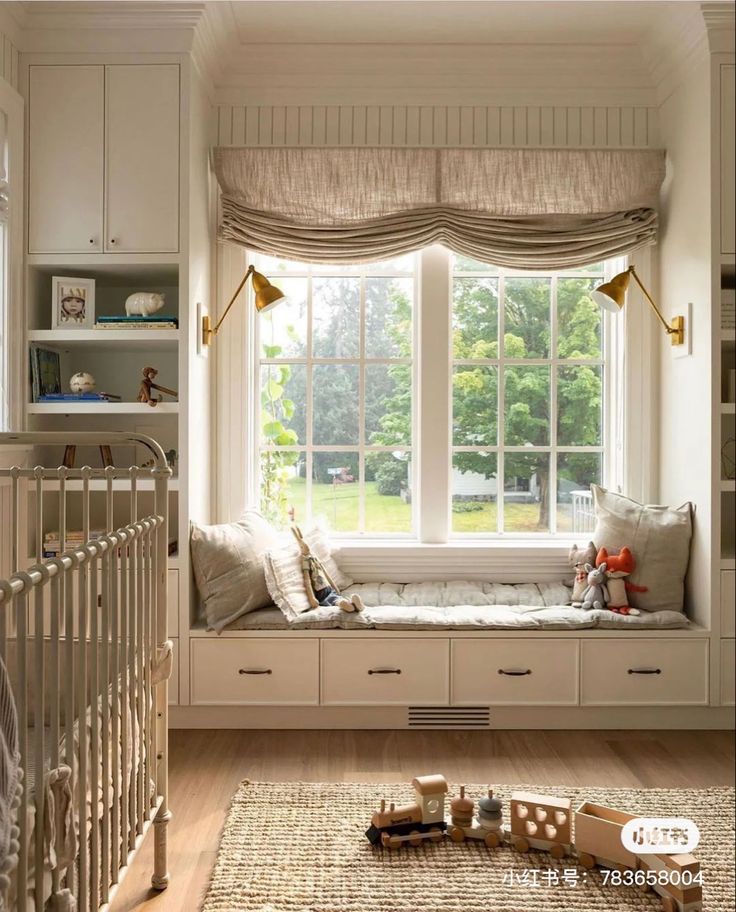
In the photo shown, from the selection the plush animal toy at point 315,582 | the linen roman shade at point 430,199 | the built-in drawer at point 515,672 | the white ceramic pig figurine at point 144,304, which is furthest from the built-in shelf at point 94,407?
the built-in drawer at point 515,672

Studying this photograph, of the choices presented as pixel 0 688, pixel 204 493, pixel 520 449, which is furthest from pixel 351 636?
pixel 0 688

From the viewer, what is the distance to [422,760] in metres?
2.73

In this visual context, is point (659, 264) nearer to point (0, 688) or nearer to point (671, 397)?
point (671, 397)

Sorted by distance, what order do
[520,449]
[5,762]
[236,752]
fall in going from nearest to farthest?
[5,762] → [236,752] → [520,449]

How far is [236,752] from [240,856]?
0.73 m

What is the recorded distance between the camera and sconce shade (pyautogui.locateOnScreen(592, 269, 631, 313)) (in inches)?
122

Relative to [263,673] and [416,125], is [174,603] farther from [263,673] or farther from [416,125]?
[416,125]

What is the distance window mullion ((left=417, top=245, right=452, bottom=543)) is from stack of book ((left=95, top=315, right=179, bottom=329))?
43.1 inches

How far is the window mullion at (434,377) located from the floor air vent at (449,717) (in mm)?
852

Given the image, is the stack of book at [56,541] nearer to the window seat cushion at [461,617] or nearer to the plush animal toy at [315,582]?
the window seat cushion at [461,617]

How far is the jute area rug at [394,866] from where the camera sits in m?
1.88

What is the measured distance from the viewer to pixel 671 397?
333 centimetres

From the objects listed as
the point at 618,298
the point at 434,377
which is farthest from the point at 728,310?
the point at 434,377

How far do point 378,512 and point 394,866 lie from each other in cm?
174
